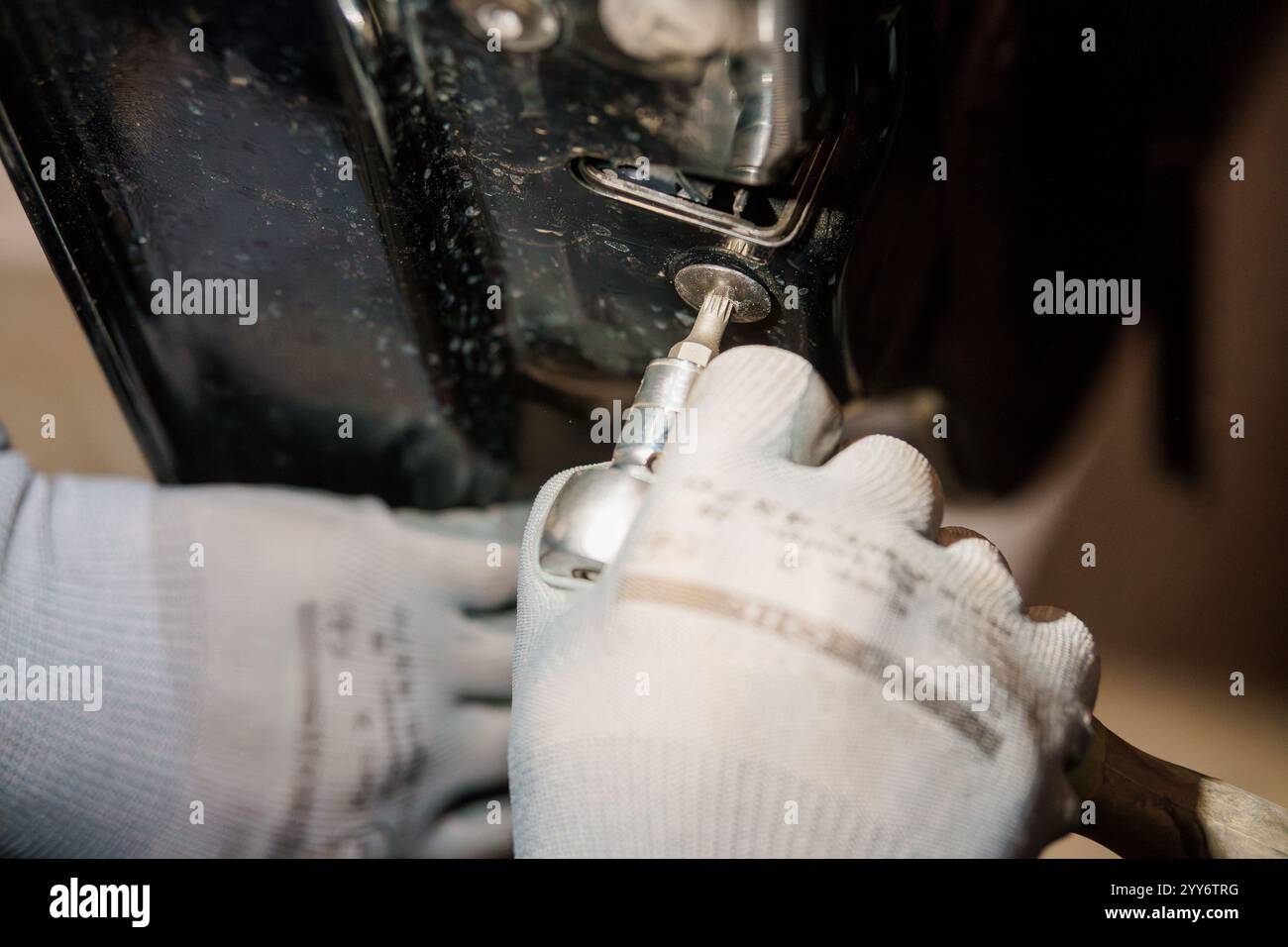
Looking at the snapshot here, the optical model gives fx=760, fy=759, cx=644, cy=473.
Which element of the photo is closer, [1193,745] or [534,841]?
[534,841]

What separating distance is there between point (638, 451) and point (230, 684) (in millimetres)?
422

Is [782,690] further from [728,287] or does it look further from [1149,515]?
[1149,515]

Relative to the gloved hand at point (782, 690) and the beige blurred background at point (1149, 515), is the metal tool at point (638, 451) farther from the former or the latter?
the beige blurred background at point (1149, 515)

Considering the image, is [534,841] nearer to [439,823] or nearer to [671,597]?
[671,597]

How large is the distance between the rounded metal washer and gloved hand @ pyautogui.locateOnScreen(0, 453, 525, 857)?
15.7 inches

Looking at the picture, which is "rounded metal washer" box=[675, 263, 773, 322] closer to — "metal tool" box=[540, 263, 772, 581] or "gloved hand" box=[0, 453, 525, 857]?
"metal tool" box=[540, 263, 772, 581]

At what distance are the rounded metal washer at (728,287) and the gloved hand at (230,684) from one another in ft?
1.31

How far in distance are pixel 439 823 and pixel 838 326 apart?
0.58 metres

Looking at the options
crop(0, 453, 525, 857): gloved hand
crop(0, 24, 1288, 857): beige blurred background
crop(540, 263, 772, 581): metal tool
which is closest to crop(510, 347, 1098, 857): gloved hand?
crop(540, 263, 772, 581): metal tool

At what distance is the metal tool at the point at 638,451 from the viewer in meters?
0.48

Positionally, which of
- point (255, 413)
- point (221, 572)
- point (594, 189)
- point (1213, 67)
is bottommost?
point (221, 572)

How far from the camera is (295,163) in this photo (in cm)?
54

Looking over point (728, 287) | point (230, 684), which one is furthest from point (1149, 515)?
point (230, 684)
